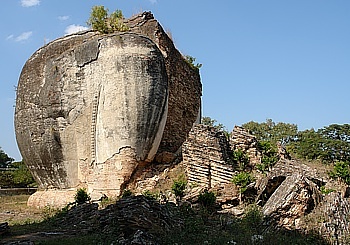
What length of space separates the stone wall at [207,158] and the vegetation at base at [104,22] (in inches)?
181

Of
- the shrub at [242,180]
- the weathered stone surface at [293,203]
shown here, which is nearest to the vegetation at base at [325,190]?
the weathered stone surface at [293,203]

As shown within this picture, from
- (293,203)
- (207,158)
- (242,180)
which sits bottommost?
(293,203)

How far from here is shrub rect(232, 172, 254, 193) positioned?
10.6 m

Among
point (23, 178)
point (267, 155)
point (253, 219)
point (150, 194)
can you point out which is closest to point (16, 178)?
point (23, 178)

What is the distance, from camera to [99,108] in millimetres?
12211

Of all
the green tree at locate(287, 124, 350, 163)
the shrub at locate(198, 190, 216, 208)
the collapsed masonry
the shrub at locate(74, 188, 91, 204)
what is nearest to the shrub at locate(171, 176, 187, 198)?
the collapsed masonry

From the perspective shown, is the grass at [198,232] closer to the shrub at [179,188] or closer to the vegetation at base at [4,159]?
the shrub at [179,188]

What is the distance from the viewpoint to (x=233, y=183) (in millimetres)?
10906

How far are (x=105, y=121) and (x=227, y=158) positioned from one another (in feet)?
11.6

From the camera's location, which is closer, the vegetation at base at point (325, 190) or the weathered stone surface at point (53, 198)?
the vegetation at base at point (325, 190)

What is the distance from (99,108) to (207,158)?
3382 mm

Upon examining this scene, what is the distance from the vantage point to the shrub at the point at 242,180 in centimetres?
1059

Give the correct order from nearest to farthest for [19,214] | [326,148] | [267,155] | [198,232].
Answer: [198,232] → [19,214] → [267,155] → [326,148]

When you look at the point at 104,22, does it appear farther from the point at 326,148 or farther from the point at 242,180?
the point at 326,148
